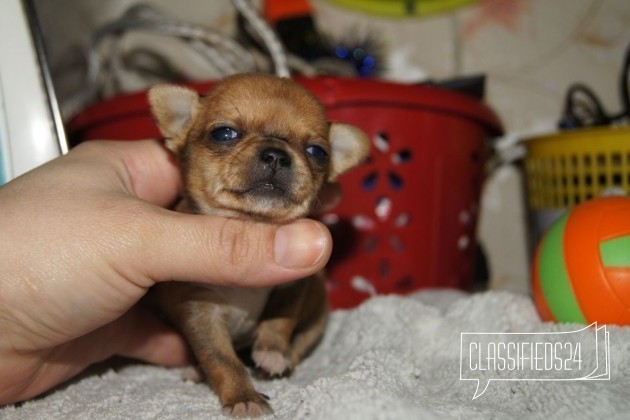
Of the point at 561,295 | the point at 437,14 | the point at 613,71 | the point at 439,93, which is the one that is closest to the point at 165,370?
the point at 561,295

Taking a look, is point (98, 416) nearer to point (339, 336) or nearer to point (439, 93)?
point (339, 336)

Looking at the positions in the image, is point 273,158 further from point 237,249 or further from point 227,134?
point 237,249

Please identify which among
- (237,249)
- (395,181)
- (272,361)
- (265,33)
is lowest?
(272,361)

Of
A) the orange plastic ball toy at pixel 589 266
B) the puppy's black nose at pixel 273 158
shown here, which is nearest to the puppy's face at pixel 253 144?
the puppy's black nose at pixel 273 158

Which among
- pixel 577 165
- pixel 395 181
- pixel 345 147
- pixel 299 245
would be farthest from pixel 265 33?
pixel 577 165

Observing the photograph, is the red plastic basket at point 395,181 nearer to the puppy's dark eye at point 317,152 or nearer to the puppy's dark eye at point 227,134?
the puppy's dark eye at point 317,152

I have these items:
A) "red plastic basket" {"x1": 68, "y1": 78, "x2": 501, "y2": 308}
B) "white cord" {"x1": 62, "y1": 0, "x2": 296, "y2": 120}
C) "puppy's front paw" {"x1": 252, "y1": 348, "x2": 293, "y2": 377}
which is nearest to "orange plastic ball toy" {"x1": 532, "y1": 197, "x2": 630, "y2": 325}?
"red plastic basket" {"x1": 68, "y1": 78, "x2": 501, "y2": 308}

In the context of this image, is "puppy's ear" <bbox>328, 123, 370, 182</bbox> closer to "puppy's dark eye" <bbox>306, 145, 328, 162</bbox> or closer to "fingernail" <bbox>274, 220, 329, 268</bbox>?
"puppy's dark eye" <bbox>306, 145, 328, 162</bbox>

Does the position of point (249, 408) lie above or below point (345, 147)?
below
